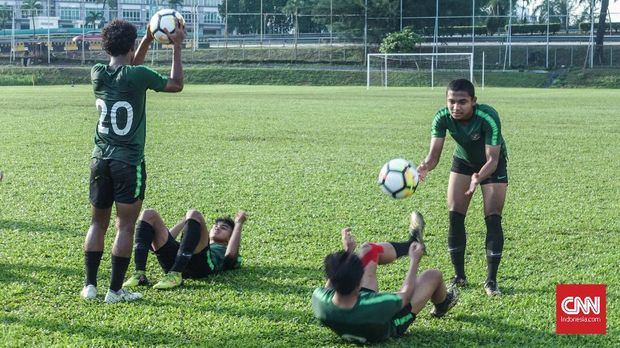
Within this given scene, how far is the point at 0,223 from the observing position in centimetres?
995

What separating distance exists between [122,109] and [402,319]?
2.84 meters

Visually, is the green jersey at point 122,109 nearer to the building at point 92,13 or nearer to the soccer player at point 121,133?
the soccer player at point 121,133

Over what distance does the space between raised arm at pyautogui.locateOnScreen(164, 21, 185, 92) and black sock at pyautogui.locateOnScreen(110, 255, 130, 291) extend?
1.47 meters

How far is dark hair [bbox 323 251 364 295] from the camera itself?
5.21 metres

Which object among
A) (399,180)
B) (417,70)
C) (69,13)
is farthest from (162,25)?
(69,13)

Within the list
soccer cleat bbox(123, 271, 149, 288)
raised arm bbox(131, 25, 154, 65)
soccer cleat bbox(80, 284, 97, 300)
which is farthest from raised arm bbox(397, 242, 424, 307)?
raised arm bbox(131, 25, 154, 65)

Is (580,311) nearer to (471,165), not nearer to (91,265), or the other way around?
(471,165)

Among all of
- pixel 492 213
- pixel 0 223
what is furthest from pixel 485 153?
pixel 0 223

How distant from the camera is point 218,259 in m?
7.46

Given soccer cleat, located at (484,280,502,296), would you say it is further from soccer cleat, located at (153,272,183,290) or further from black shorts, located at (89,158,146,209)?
black shorts, located at (89,158,146,209)

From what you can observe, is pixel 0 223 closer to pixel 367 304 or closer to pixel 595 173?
pixel 367 304

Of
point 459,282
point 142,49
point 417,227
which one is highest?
point 142,49

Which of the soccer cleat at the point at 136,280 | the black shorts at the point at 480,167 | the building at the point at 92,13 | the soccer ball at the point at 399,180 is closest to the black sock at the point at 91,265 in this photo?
the soccer cleat at the point at 136,280

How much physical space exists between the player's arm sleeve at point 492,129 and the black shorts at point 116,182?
298 cm
